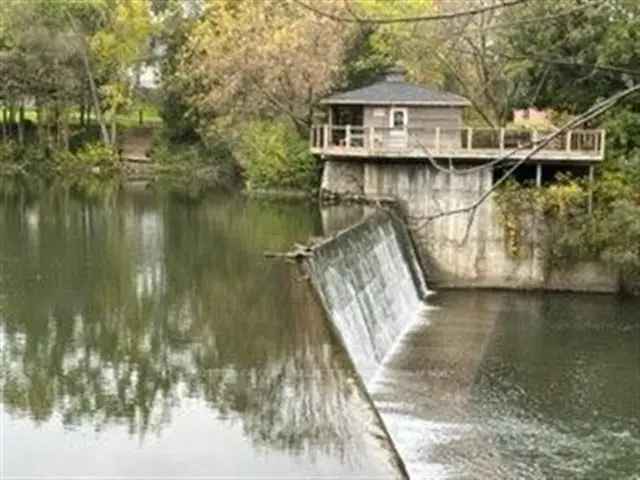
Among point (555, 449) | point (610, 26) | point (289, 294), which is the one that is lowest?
point (555, 449)

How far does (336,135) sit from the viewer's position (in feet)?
99.1

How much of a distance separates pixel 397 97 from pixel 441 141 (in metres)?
1.77

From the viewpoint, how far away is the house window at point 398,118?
28984mm

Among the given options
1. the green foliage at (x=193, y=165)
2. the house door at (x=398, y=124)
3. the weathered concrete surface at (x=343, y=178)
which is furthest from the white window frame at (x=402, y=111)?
the green foliage at (x=193, y=165)

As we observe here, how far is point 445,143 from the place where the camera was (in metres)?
28.5

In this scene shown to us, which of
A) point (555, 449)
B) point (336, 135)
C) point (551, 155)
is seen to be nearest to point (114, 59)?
point (336, 135)

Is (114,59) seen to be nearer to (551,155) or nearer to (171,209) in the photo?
(171,209)

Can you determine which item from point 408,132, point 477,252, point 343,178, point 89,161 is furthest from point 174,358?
point 89,161

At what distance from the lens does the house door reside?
28500 mm

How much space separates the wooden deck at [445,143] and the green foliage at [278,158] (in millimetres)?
2854

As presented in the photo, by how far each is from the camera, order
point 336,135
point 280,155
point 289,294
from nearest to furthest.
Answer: point 289,294
point 336,135
point 280,155

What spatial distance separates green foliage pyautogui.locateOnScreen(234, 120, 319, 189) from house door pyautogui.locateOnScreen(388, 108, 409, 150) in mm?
4679

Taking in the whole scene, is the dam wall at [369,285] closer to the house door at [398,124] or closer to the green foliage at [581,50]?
the house door at [398,124]

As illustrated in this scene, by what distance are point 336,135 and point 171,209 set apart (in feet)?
17.3
